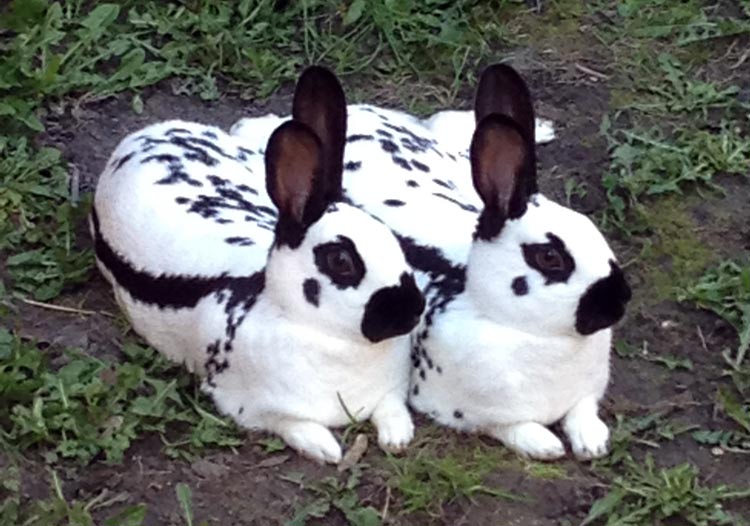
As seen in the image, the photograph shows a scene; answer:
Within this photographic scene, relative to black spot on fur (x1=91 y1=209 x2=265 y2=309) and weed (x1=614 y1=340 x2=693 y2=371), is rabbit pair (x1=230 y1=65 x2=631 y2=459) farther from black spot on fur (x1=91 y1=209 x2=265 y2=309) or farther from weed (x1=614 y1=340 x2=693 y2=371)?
black spot on fur (x1=91 y1=209 x2=265 y2=309)

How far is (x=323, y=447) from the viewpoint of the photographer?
4.66 m

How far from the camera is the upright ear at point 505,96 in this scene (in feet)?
15.4

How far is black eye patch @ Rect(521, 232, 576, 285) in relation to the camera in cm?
448

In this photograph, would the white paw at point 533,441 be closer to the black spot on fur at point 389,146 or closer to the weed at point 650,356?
the weed at point 650,356

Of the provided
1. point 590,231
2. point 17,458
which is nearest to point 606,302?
point 590,231

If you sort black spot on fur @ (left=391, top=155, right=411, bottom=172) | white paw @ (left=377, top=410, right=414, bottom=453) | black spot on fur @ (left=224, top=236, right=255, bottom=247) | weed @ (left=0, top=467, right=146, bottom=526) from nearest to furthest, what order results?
1. weed @ (left=0, top=467, right=146, bottom=526)
2. white paw @ (left=377, top=410, right=414, bottom=453)
3. black spot on fur @ (left=224, top=236, right=255, bottom=247)
4. black spot on fur @ (left=391, top=155, right=411, bottom=172)

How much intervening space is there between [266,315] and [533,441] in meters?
0.76

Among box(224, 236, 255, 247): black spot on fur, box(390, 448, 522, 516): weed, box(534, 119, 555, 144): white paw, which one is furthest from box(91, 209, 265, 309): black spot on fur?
box(534, 119, 555, 144): white paw

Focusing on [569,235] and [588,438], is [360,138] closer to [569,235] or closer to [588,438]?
[569,235]

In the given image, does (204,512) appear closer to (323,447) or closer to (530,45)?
(323,447)

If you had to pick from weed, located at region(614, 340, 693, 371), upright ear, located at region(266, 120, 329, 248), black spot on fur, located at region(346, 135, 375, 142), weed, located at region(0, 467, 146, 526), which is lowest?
→ weed, located at region(614, 340, 693, 371)

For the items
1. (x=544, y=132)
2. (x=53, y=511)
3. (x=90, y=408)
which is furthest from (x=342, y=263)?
(x=544, y=132)

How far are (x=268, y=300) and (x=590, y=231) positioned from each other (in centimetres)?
84

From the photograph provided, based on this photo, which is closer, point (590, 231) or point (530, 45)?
point (590, 231)
